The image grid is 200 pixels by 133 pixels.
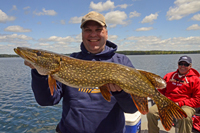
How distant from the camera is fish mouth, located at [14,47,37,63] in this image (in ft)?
7.41

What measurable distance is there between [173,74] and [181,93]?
2.29ft

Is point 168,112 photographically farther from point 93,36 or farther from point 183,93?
point 183,93

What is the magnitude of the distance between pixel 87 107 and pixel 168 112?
1.17 m

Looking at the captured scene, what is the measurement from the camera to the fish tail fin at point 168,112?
2133 mm

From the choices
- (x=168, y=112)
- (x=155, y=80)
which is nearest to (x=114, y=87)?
(x=155, y=80)

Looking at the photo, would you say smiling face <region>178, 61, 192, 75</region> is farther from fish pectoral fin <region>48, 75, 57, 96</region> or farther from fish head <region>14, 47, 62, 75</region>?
fish pectoral fin <region>48, 75, 57, 96</region>

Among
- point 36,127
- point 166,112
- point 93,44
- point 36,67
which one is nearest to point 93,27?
point 93,44

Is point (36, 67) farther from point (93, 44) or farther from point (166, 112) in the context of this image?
point (166, 112)

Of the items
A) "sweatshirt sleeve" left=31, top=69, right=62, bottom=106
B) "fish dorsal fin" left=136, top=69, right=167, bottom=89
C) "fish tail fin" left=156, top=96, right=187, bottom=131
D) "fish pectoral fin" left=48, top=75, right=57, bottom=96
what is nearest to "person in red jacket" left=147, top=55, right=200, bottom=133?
"fish tail fin" left=156, top=96, right=187, bottom=131

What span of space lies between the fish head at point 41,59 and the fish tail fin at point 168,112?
164 centimetres

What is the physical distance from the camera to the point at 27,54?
2275mm

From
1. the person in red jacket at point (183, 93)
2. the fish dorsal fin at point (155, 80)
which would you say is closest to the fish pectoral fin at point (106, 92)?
the fish dorsal fin at point (155, 80)

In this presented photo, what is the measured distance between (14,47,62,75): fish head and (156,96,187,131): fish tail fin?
1642 mm

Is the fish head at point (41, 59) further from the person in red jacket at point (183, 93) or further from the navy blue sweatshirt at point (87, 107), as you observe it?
the person in red jacket at point (183, 93)
